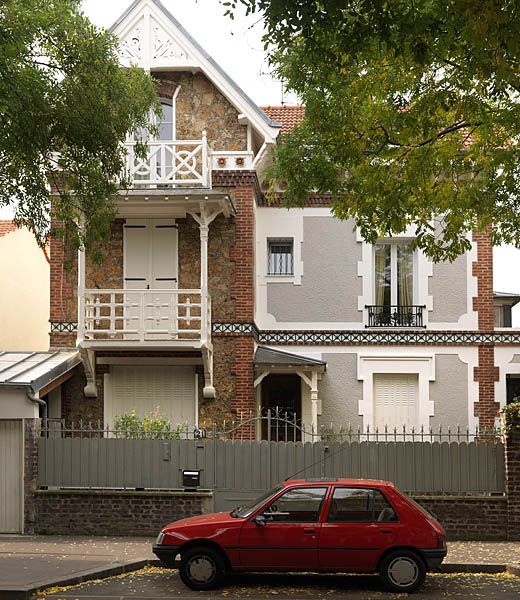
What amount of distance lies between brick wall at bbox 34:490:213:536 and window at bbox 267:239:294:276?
28.4ft

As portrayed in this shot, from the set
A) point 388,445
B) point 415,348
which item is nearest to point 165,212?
point 415,348

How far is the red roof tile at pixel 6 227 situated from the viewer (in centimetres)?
3425

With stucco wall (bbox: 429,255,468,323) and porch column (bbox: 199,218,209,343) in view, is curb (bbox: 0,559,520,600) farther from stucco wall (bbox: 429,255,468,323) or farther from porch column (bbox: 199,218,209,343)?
stucco wall (bbox: 429,255,468,323)

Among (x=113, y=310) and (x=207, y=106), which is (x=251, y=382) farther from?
(x=207, y=106)

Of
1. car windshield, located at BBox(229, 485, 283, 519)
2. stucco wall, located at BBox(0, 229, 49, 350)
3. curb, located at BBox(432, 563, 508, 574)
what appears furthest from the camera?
stucco wall, located at BBox(0, 229, 49, 350)

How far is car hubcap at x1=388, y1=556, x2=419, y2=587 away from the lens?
42.8 feet

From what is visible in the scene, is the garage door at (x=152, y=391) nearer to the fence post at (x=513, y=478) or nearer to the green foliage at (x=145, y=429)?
the green foliage at (x=145, y=429)

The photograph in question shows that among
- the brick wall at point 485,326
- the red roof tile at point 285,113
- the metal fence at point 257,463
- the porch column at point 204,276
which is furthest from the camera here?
the red roof tile at point 285,113

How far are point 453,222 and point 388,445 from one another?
400 cm

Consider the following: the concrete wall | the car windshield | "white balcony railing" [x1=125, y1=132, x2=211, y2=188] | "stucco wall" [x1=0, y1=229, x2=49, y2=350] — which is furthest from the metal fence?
"stucco wall" [x1=0, y1=229, x2=49, y2=350]

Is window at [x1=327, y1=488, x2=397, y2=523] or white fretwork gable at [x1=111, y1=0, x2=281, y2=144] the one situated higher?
white fretwork gable at [x1=111, y1=0, x2=281, y2=144]

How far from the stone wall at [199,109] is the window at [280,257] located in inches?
115

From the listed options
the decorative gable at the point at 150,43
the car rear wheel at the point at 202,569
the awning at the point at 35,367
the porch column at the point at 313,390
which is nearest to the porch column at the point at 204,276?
the awning at the point at 35,367

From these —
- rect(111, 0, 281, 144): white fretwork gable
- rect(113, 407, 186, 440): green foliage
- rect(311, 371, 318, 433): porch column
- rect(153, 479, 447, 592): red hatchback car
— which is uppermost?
rect(111, 0, 281, 144): white fretwork gable
